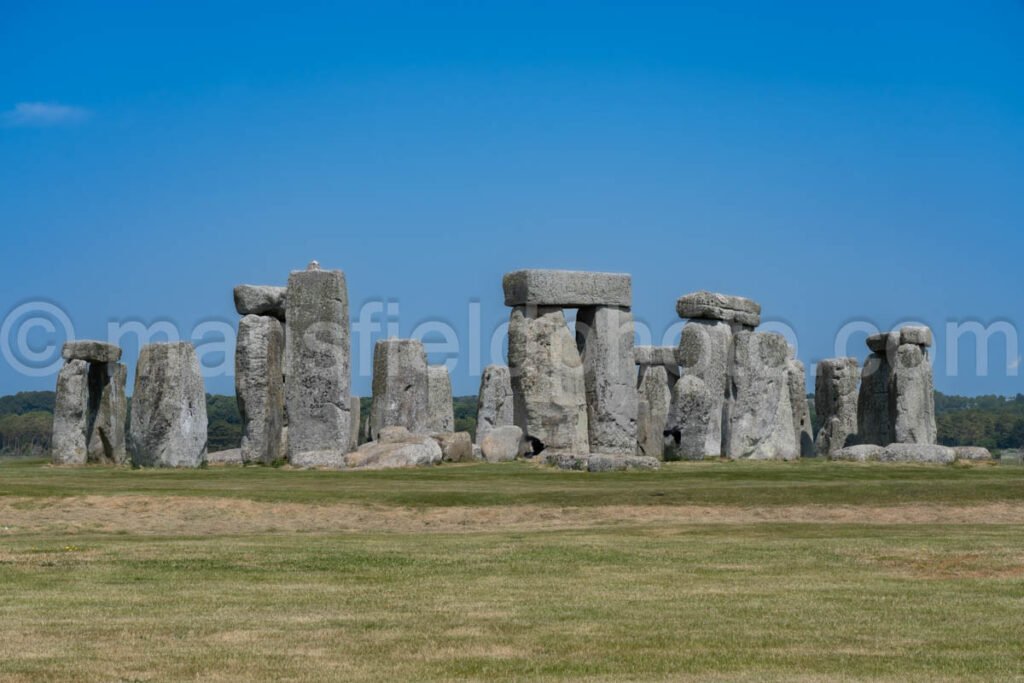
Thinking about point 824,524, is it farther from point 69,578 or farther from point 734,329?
point 734,329

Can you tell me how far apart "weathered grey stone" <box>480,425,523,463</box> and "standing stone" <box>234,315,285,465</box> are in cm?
390

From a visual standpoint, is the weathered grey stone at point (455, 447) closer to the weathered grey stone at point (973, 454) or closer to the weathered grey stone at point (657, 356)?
the weathered grey stone at point (973, 454)

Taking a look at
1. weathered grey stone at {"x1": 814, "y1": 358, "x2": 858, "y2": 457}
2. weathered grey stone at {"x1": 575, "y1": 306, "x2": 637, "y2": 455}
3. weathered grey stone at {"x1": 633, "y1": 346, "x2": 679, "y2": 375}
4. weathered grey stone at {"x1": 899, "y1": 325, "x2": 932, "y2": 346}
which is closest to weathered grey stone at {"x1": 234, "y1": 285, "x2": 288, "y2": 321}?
weathered grey stone at {"x1": 575, "y1": 306, "x2": 637, "y2": 455}

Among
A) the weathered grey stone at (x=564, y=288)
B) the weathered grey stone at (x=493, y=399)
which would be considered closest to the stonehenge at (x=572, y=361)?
the weathered grey stone at (x=564, y=288)

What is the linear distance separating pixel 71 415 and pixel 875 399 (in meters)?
18.5

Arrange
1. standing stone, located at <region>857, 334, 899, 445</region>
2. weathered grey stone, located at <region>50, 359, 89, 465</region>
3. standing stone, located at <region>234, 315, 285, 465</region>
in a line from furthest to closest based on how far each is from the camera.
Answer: standing stone, located at <region>857, 334, 899, 445</region>
weathered grey stone, located at <region>50, 359, 89, 465</region>
standing stone, located at <region>234, 315, 285, 465</region>

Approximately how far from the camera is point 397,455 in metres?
27.4

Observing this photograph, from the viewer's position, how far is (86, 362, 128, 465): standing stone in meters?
30.5

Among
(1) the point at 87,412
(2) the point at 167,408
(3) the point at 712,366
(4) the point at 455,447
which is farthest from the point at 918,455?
(1) the point at 87,412

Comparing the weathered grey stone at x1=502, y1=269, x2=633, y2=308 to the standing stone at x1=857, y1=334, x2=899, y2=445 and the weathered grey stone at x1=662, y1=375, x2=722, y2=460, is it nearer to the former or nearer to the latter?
the weathered grey stone at x1=662, y1=375, x2=722, y2=460

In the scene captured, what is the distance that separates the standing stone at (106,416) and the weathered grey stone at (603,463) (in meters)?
9.05

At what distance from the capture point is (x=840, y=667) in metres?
10.2

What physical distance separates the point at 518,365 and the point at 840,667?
65.3 feet

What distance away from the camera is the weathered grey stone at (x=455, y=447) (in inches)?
1135
